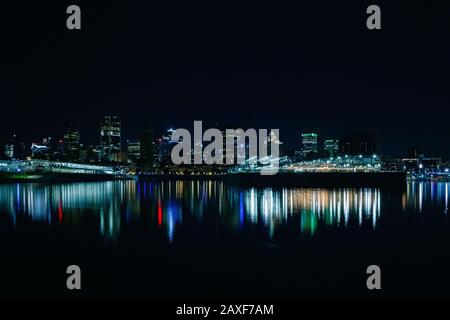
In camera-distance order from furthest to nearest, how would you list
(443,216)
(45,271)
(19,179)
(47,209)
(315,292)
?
(19,179) → (47,209) → (443,216) → (45,271) → (315,292)

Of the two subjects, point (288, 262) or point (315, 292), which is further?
point (288, 262)

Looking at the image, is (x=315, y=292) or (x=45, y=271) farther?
(x=45, y=271)

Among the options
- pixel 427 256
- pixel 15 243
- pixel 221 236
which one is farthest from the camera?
pixel 221 236

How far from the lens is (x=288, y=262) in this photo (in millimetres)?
9289

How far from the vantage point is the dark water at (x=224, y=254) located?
25.2 feet

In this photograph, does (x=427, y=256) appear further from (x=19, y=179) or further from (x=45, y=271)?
(x=19, y=179)

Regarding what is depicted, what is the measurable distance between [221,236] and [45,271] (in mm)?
4895

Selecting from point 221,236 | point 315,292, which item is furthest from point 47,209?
point 315,292

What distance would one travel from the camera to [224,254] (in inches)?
398

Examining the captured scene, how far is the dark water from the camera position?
25.2 ft

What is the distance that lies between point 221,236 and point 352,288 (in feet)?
16.7

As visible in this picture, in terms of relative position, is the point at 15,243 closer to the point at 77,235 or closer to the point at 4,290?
the point at 77,235

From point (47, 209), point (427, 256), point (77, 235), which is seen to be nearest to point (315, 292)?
point (427, 256)

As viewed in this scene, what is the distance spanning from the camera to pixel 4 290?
7.50 m
